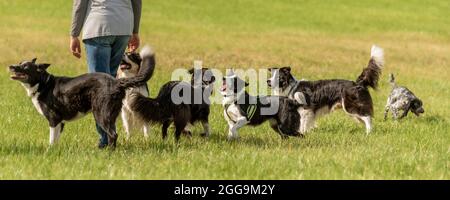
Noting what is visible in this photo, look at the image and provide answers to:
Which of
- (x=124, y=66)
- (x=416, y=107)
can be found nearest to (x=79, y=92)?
(x=124, y=66)

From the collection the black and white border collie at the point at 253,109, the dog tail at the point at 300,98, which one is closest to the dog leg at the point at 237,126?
the black and white border collie at the point at 253,109

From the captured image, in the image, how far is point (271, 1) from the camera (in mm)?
47406

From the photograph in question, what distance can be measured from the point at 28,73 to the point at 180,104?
2173 mm

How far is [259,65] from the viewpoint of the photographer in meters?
24.1

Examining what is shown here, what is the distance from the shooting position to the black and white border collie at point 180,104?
853 centimetres

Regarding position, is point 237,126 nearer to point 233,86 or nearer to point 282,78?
point 233,86

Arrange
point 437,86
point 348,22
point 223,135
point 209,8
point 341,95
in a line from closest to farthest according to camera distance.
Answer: point 223,135
point 341,95
point 437,86
point 348,22
point 209,8

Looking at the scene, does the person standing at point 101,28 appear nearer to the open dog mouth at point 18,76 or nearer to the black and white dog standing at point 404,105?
the open dog mouth at point 18,76

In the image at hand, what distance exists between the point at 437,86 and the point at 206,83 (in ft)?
38.6

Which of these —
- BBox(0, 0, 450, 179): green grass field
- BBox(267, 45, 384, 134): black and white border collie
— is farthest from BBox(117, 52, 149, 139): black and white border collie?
BBox(267, 45, 384, 134): black and white border collie

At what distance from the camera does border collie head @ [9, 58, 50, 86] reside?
7.78 metres

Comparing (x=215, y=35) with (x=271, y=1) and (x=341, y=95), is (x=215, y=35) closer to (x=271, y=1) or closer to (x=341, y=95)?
(x=271, y=1)

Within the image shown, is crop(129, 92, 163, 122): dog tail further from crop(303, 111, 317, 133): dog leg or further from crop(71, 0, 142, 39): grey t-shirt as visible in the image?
crop(303, 111, 317, 133): dog leg
